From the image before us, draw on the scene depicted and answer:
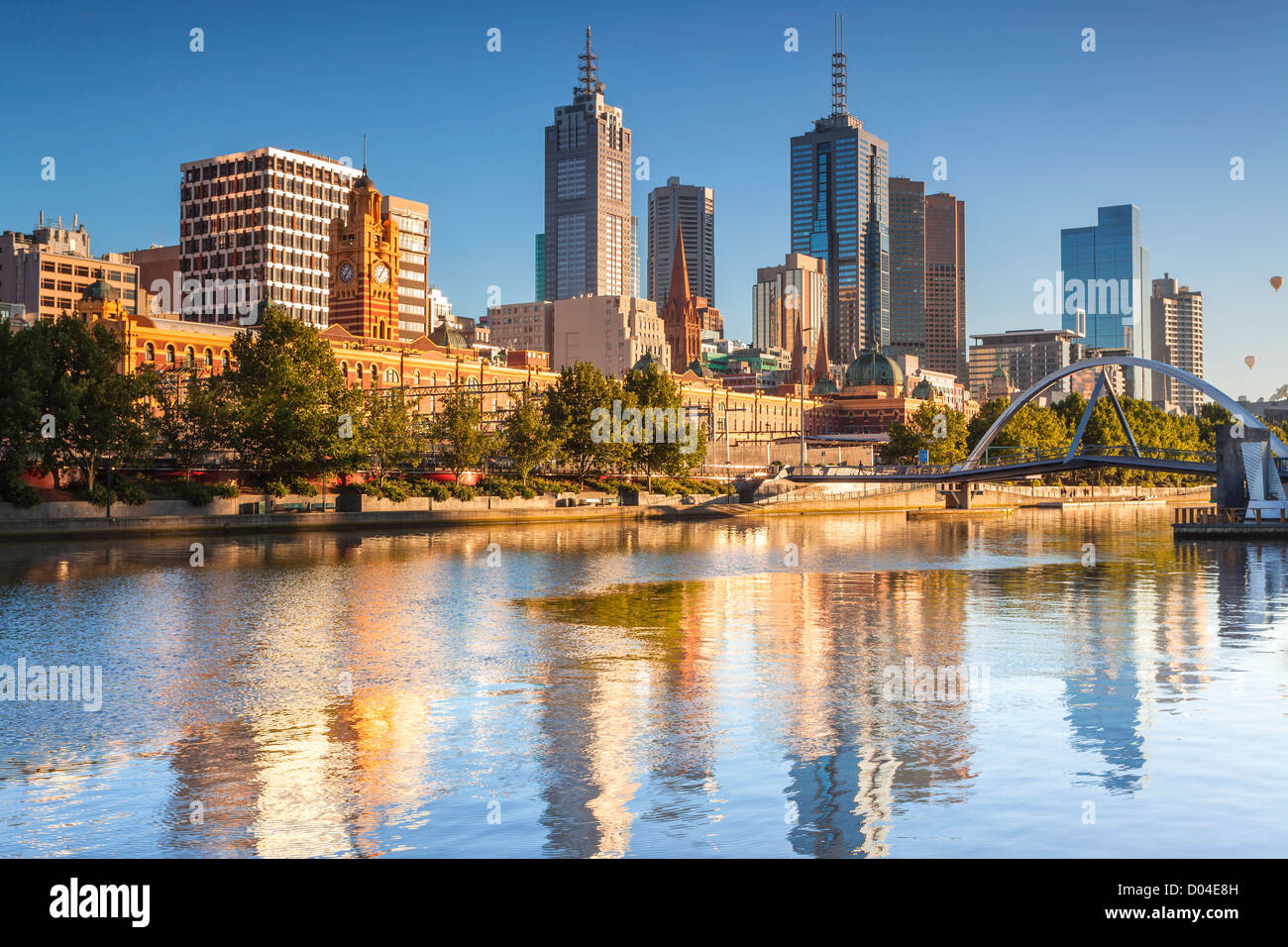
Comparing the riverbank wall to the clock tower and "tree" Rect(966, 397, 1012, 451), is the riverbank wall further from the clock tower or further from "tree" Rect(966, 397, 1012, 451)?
the clock tower

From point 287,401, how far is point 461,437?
1926cm

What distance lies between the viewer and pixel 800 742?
16.9 meters

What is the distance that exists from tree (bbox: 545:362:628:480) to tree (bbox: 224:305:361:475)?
25377 millimetres

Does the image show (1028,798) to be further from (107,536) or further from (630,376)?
(630,376)

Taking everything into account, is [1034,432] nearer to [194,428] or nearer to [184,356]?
[184,356]

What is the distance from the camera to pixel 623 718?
1875cm

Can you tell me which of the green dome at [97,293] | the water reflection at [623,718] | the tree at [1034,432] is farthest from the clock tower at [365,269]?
the water reflection at [623,718]

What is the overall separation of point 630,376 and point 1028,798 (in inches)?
4689

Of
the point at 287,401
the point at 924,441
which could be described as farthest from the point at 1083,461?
the point at 287,401

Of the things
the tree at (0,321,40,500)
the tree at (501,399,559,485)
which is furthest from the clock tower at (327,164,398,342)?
the tree at (0,321,40,500)

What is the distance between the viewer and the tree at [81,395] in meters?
68.4

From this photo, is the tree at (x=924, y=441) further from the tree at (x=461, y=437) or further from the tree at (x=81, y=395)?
the tree at (x=81, y=395)

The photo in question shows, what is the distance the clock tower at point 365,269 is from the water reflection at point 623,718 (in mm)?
139990

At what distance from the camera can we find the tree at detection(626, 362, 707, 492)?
4779 inches
